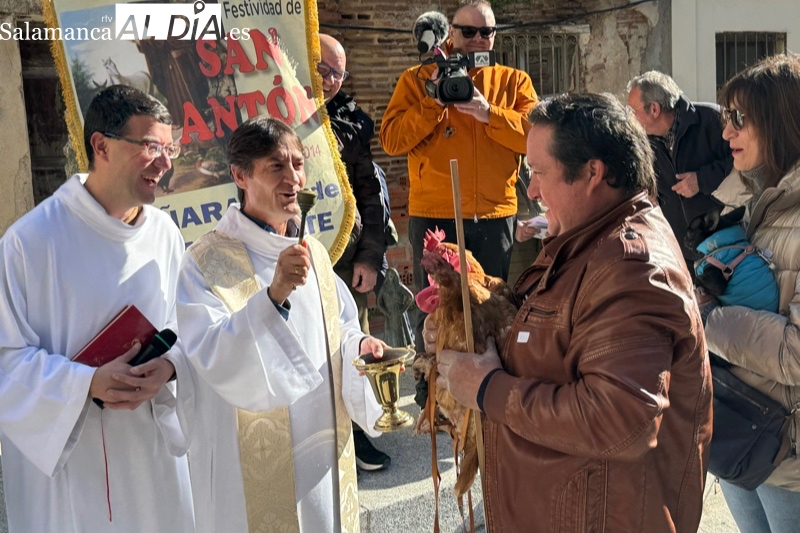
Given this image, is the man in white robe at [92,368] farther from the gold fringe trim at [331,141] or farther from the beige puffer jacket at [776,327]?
the beige puffer jacket at [776,327]

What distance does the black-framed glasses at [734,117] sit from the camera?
2768 millimetres

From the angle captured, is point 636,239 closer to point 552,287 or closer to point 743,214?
point 552,287

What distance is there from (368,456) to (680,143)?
2.90m

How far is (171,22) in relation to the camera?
177 inches

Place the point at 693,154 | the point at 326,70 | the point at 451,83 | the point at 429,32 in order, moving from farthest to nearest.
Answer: the point at 693,154 → the point at 429,32 → the point at 326,70 → the point at 451,83

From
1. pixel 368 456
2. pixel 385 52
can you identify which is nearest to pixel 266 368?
pixel 368 456

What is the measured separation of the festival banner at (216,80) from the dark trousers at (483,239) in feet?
2.61

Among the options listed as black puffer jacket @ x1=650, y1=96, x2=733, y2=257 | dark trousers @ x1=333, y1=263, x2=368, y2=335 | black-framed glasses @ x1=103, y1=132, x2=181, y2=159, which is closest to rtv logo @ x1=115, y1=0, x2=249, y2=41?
dark trousers @ x1=333, y1=263, x2=368, y2=335

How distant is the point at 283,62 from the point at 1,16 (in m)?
3.18

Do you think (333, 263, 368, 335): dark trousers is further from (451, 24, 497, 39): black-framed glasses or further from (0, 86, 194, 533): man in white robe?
(0, 86, 194, 533): man in white robe

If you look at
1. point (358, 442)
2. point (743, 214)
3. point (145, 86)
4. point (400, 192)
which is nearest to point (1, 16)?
point (145, 86)

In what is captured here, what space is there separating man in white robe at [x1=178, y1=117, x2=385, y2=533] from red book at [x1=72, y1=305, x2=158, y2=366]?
0.17 metres

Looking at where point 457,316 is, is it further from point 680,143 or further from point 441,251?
point 680,143

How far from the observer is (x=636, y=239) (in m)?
1.98
